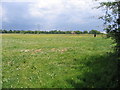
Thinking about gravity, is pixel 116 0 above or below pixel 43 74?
above

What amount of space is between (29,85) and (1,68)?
17.5 ft

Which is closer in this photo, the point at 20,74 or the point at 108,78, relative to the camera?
the point at 108,78

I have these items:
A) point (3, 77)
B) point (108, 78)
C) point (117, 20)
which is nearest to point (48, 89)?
point (108, 78)

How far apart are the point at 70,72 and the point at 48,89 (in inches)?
116

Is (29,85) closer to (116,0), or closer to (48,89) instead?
(48,89)

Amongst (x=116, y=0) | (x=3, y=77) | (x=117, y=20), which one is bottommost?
(x=3, y=77)

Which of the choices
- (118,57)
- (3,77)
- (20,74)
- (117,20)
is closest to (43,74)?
(20,74)

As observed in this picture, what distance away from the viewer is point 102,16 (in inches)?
530

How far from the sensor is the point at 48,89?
29.8 feet

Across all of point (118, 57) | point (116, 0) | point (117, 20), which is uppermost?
point (116, 0)

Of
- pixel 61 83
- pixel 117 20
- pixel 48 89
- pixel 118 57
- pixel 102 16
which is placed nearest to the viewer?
pixel 48 89

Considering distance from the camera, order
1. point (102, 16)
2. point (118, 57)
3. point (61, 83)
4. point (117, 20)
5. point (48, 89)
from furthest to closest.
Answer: point (102, 16) → point (117, 20) → point (118, 57) → point (61, 83) → point (48, 89)

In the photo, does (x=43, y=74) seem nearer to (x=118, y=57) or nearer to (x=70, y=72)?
(x=70, y=72)

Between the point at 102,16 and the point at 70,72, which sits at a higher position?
the point at 102,16
